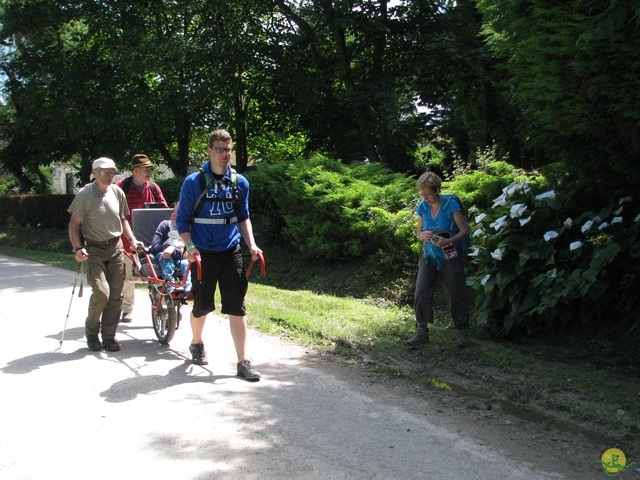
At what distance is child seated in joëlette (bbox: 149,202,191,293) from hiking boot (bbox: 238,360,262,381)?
1724 mm

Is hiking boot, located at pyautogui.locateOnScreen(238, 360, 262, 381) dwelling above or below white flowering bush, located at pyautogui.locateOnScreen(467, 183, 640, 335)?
below

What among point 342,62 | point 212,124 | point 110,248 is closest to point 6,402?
point 110,248

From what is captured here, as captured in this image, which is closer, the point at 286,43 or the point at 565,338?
the point at 565,338

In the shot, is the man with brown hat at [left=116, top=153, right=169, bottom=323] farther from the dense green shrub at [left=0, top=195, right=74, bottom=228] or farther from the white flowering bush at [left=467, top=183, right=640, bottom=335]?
the dense green shrub at [left=0, top=195, right=74, bottom=228]

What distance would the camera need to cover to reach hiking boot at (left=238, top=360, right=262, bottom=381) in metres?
5.92

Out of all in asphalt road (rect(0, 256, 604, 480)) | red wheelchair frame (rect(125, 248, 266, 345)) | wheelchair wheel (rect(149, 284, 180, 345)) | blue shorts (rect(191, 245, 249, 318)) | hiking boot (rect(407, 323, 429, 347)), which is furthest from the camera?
wheelchair wheel (rect(149, 284, 180, 345))

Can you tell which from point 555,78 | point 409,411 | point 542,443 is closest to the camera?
point 542,443

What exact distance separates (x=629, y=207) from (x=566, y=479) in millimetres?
3680

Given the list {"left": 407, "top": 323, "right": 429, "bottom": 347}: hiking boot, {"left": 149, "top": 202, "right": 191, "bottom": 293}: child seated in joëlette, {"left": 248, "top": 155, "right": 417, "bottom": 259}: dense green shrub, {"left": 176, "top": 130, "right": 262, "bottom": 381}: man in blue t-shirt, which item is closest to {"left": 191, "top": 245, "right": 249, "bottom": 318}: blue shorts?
{"left": 176, "top": 130, "right": 262, "bottom": 381}: man in blue t-shirt

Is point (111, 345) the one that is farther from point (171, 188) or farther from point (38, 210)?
point (38, 210)

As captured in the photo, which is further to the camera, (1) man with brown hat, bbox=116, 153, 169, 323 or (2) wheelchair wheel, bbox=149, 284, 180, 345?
(1) man with brown hat, bbox=116, 153, 169, 323

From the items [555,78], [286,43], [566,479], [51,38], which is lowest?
[566,479]

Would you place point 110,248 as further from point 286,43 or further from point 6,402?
point 286,43

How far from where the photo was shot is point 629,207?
6.70 m
